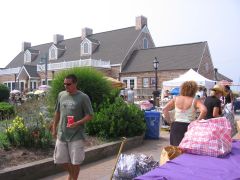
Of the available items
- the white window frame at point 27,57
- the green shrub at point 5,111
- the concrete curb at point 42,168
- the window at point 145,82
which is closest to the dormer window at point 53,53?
the white window frame at point 27,57

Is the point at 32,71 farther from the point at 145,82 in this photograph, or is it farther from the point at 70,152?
the point at 70,152

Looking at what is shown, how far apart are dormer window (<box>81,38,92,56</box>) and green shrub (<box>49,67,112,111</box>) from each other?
35869mm

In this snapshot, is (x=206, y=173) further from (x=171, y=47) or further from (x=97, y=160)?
(x=171, y=47)

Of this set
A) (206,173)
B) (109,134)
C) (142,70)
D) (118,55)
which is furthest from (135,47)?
(206,173)

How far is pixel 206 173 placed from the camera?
3.68 metres

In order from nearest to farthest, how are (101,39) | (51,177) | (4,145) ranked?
(51,177)
(4,145)
(101,39)

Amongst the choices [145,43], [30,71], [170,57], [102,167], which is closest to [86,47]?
[145,43]

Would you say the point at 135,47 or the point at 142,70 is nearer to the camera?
the point at 142,70

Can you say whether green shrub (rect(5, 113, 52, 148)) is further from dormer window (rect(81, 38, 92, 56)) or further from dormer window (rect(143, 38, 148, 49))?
A: dormer window (rect(81, 38, 92, 56))

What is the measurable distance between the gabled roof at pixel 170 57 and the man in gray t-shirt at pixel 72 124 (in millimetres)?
31968

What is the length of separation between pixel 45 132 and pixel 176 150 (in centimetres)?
420

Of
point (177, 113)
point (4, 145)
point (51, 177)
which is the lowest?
point (51, 177)

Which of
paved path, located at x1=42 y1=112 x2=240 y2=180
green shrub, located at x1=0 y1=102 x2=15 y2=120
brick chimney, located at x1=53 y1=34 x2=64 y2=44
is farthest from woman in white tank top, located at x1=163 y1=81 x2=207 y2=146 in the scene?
brick chimney, located at x1=53 y1=34 x2=64 y2=44

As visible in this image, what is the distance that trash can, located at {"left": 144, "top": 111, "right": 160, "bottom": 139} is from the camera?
1150 centimetres
